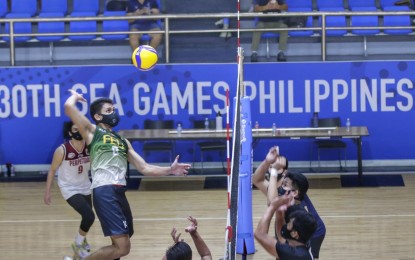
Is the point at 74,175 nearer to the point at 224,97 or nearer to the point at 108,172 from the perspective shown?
the point at 108,172

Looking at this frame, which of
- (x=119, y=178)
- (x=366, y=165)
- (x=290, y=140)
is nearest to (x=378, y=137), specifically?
(x=366, y=165)

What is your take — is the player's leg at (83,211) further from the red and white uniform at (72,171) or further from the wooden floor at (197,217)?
the wooden floor at (197,217)

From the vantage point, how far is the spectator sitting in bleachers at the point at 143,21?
19.1 meters

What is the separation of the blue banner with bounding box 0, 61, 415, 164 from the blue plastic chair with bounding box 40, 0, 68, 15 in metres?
2.28

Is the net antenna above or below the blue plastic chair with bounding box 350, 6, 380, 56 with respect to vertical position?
below

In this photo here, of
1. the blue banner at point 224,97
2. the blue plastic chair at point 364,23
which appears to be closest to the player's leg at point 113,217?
the blue banner at point 224,97

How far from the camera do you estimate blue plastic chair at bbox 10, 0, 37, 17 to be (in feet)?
68.9

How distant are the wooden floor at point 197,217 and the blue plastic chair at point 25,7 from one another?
172 inches

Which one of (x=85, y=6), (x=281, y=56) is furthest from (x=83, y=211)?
(x=85, y=6)

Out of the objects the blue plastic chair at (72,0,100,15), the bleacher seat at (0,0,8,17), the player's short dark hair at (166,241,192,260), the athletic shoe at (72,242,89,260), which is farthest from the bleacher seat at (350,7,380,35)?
the player's short dark hair at (166,241,192,260)

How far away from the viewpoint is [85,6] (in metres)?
20.9

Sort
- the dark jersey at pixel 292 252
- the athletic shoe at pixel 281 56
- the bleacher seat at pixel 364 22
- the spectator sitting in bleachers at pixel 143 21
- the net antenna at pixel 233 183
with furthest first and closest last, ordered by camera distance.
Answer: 1. the bleacher seat at pixel 364 22
2. the athletic shoe at pixel 281 56
3. the spectator sitting in bleachers at pixel 143 21
4. the net antenna at pixel 233 183
5. the dark jersey at pixel 292 252

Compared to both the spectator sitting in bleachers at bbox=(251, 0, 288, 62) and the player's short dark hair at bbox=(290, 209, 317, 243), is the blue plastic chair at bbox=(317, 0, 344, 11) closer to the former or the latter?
the spectator sitting in bleachers at bbox=(251, 0, 288, 62)

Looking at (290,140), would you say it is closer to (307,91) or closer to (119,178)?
(307,91)
